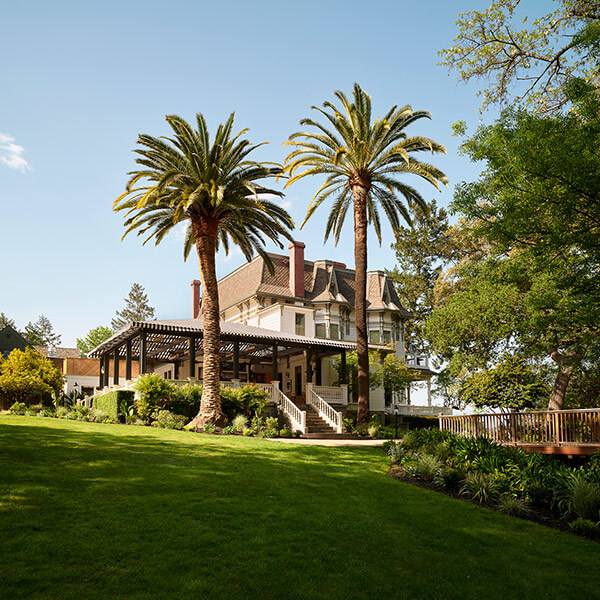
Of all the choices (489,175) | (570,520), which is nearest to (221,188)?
(489,175)

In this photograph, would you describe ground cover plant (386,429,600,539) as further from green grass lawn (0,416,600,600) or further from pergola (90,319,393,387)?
pergola (90,319,393,387)

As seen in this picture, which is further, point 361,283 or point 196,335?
point 196,335

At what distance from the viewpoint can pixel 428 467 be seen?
14117 mm

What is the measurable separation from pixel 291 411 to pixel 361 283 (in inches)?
279

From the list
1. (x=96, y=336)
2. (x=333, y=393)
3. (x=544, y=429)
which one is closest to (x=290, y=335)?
(x=333, y=393)

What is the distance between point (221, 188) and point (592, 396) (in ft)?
76.2

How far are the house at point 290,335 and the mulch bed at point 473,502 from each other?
1281 centimetres

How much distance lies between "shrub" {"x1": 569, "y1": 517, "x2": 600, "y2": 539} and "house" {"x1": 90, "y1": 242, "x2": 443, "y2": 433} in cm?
1740

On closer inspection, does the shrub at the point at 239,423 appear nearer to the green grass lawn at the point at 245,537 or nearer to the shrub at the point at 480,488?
the green grass lawn at the point at 245,537

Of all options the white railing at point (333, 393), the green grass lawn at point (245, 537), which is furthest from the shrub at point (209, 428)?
the white railing at point (333, 393)

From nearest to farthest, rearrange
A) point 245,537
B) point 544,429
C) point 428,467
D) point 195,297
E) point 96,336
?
point 245,537, point 428,467, point 544,429, point 195,297, point 96,336

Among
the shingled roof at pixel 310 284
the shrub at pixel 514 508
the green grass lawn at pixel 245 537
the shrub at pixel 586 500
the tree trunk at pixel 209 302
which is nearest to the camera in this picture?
the green grass lawn at pixel 245 537

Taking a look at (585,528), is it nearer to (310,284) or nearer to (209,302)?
(209,302)

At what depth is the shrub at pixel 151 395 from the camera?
23281 mm
